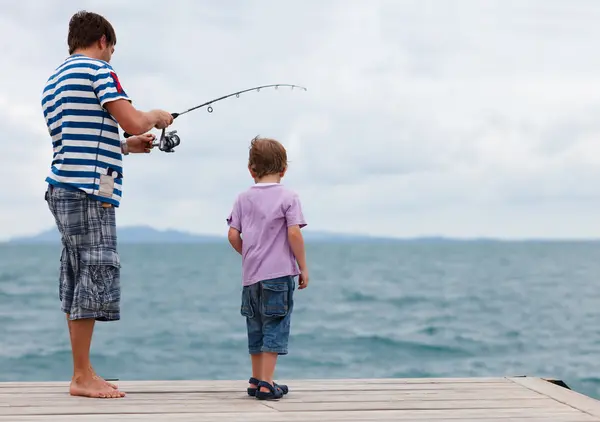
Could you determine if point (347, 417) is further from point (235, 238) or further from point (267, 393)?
point (235, 238)

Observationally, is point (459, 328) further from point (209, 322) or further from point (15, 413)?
point (15, 413)

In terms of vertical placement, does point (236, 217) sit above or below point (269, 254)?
above

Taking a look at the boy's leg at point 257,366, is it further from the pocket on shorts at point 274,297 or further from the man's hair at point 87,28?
the man's hair at point 87,28

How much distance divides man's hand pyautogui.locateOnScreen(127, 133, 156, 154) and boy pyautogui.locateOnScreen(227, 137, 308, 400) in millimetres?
458

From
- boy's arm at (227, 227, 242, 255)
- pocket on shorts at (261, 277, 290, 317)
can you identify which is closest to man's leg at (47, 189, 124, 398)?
boy's arm at (227, 227, 242, 255)

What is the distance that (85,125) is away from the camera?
346cm

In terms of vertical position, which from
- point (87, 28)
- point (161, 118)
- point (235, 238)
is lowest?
point (235, 238)

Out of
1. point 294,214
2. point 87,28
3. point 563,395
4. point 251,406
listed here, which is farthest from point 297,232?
point 563,395

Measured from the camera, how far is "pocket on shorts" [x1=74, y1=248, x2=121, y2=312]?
350 cm

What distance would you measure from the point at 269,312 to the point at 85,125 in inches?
42.5

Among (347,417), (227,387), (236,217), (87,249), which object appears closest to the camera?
(347,417)

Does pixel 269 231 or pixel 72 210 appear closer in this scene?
pixel 72 210

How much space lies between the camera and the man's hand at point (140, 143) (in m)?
3.76

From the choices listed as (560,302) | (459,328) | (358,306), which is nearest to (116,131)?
(459,328)
